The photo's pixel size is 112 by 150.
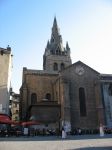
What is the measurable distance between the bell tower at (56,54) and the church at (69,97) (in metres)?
12.4

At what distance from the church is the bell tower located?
12.4 metres

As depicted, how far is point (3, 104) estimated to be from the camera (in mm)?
32094

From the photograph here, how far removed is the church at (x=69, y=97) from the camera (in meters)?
33.6

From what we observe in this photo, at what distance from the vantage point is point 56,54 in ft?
183

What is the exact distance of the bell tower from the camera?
54.5m

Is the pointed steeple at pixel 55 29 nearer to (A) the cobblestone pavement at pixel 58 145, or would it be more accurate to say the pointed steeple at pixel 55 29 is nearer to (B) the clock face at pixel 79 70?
(B) the clock face at pixel 79 70

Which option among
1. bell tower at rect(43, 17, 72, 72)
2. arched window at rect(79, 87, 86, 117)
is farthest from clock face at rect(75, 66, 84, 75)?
bell tower at rect(43, 17, 72, 72)

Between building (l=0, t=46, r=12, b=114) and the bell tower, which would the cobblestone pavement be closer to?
building (l=0, t=46, r=12, b=114)

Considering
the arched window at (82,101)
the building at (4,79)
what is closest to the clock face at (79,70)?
the arched window at (82,101)

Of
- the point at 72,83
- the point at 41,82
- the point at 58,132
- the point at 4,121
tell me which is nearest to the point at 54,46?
the point at 41,82

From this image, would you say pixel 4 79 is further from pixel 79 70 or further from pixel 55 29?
pixel 55 29

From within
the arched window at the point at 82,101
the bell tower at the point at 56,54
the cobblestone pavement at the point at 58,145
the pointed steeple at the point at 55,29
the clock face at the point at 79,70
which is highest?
the pointed steeple at the point at 55,29

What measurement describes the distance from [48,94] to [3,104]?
35.2 ft

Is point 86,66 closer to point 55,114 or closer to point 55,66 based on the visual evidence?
point 55,114
